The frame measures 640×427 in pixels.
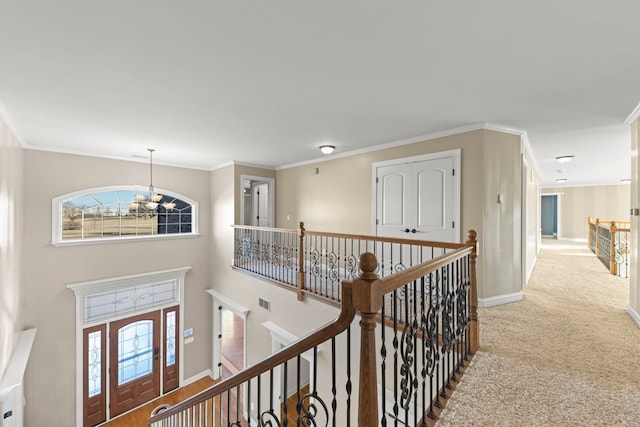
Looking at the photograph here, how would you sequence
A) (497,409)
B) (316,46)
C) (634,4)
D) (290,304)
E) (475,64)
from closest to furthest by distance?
(634,4) → (497,409) → (316,46) → (475,64) → (290,304)

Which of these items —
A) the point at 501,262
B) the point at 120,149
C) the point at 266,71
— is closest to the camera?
the point at 266,71

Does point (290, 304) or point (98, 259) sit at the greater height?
point (98, 259)

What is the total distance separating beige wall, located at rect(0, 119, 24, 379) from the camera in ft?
10.8

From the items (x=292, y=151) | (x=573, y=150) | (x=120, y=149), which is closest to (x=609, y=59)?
(x=573, y=150)

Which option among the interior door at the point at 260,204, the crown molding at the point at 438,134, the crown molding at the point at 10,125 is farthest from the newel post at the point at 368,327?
the interior door at the point at 260,204

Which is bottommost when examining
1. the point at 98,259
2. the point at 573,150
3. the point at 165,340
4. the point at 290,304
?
the point at 165,340

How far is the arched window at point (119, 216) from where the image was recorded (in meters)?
5.23

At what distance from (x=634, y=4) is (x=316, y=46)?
1.76 m

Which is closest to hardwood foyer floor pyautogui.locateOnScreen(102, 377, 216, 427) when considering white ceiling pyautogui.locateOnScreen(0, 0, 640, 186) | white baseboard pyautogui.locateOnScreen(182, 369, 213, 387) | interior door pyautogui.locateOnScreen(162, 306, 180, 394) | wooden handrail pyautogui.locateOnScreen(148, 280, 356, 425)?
white baseboard pyautogui.locateOnScreen(182, 369, 213, 387)

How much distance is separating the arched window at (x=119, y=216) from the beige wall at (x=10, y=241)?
682 mm

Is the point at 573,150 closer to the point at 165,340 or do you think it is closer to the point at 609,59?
the point at 609,59

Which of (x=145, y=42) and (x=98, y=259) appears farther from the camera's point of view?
(x=98, y=259)

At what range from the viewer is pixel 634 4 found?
1524 mm

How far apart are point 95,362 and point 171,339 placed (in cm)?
137
